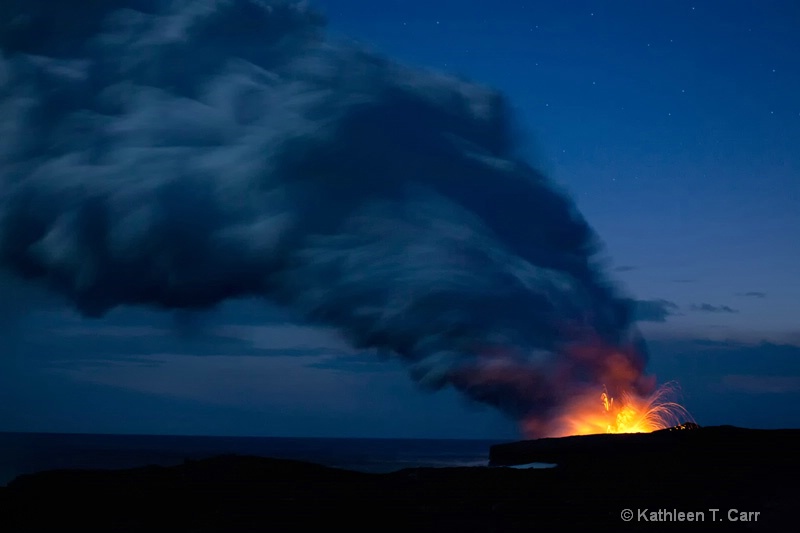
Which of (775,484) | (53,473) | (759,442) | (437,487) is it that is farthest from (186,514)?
(759,442)

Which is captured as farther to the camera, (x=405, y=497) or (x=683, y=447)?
(x=683, y=447)

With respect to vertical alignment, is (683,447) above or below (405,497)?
above

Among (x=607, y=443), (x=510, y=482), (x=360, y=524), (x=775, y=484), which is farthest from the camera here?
(x=607, y=443)

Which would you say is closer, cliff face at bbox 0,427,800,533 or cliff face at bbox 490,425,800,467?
cliff face at bbox 0,427,800,533

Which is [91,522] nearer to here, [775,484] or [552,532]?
[552,532]

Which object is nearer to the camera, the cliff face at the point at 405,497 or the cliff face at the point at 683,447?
the cliff face at the point at 405,497

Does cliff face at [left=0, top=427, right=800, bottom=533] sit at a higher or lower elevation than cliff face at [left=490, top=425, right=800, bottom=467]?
lower

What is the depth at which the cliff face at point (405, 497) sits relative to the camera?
33719 mm

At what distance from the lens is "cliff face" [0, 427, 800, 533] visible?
33719mm

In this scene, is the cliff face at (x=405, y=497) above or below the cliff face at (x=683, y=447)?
below

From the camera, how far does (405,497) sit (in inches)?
1578

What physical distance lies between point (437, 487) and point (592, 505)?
9598mm

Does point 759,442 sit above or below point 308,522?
above

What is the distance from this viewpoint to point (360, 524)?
34.3m
